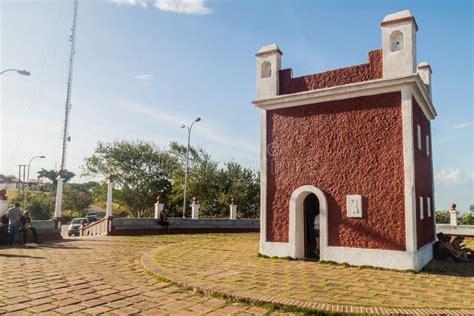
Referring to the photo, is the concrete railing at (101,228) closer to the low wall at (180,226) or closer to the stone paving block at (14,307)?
the low wall at (180,226)

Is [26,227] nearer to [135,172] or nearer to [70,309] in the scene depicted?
[70,309]

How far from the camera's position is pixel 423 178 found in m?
10.3

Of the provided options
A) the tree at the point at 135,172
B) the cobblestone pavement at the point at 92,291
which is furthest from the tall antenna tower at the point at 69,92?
the cobblestone pavement at the point at 92,291

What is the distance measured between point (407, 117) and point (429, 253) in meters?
4.11

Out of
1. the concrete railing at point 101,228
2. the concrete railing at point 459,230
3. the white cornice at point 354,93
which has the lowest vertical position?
the concrete railing at point 101,228

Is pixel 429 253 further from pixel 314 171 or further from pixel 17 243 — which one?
pixel 17 243

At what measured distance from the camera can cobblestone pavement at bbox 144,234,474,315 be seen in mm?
5391

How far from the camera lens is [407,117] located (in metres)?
8.69

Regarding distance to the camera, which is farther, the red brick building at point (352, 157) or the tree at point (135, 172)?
→ the tree at point (135, 172)

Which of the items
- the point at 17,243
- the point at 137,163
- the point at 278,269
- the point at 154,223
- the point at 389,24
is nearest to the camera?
the point at 278,269

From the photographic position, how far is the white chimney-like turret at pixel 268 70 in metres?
10.9

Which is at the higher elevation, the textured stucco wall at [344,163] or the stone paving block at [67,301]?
the textured stucco wall at [344,163]

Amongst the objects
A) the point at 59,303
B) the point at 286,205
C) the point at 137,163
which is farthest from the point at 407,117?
the point at 137,163

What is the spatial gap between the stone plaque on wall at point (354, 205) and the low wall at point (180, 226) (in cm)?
1305
